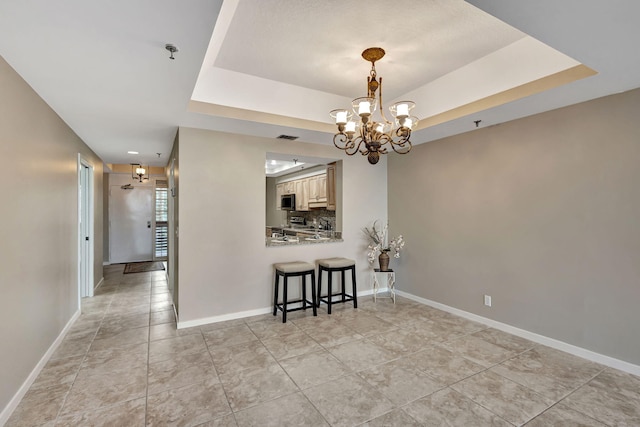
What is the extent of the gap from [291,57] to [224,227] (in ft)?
6.91

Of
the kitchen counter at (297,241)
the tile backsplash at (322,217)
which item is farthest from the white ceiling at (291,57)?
the tile backsplash at (322,217)

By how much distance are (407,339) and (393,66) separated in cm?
279

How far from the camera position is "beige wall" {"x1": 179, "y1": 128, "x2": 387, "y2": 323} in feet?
11.8

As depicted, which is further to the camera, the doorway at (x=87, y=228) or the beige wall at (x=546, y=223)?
the doorway at (x=87, y=228)

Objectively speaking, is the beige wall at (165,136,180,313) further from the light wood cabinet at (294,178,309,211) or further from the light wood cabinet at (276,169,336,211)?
the light wood cabinet at (294,178,309,211)

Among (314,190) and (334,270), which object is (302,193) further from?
(334,270)

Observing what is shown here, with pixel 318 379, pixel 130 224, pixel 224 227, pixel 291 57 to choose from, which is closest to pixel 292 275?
pixel 224 227

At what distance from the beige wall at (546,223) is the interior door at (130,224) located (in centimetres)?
702

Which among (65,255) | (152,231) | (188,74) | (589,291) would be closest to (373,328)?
(589,291)

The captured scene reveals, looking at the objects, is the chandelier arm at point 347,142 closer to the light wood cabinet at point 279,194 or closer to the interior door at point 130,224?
the light wood cabinet at point 279,194

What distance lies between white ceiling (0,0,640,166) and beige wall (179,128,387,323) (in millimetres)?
273

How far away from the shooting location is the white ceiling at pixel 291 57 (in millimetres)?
1613

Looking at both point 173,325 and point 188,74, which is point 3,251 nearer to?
point 188,74

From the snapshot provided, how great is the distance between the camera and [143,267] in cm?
722
